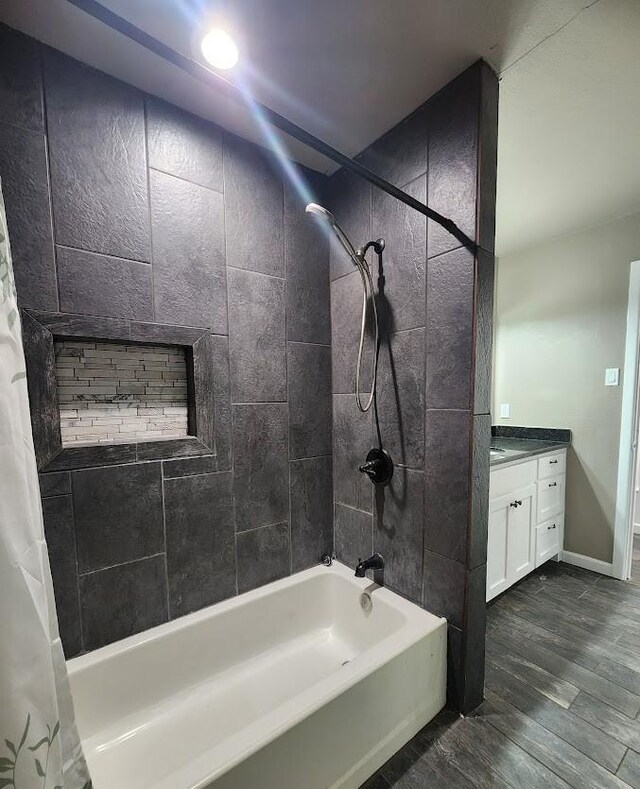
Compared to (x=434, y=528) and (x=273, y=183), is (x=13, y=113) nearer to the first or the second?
(x=273, y=183)

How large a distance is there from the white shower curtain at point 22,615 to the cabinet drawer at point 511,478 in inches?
69.5

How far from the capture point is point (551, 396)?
8.24 ft

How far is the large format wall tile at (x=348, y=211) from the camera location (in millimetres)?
1597

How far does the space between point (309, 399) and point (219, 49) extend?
1.30 meters

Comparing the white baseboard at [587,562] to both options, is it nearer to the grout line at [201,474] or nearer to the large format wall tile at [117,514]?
the grout line at [201,474]

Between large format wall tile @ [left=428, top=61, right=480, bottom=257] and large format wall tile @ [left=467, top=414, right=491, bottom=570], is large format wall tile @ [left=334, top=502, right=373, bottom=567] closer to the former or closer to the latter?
large format wall tile @ [left=467, top=414, right=491, bottom=570]

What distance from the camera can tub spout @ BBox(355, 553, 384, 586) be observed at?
1.56 m

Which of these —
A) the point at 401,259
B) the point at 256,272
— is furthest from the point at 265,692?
the point at 401,259

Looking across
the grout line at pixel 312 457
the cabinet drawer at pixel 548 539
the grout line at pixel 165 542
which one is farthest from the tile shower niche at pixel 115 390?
the cabinet drawer at pixel 548 539

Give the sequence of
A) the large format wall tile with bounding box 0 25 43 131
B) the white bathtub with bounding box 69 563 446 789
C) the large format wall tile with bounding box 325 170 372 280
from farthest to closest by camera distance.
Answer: the large format wall tile with bounding box 325 170 372 280 → the large format wall tile with bounding box 0 25 43 131 → the white bathtub with bounding box 69 563 446 789

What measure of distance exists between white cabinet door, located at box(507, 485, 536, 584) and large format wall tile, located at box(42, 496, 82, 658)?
2.07 meters

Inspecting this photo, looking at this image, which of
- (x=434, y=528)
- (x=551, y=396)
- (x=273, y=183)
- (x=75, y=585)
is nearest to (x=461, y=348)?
(x=434, y=528)

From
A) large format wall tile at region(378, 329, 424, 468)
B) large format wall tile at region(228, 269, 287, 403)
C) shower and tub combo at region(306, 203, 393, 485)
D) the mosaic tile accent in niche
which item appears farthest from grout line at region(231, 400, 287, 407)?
large format wall tile at region(378, 329, 424, 468)

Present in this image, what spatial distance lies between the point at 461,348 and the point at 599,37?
1053 mm
